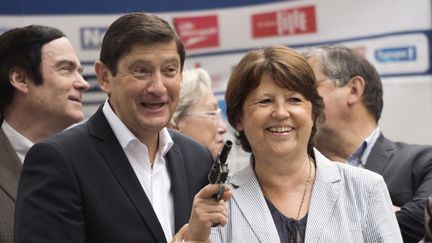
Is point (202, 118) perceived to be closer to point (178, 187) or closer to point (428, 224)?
point (178, 187)

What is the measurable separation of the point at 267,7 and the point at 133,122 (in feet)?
10.3

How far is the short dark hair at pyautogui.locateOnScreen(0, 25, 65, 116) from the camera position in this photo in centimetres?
439

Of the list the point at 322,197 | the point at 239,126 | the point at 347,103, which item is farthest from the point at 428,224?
the point at 347,103

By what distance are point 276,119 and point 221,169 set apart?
24.3 inches

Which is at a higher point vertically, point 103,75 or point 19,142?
point 103,75

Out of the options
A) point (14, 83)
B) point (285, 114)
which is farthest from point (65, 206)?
point (14, 83)

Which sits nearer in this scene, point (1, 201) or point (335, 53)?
point (1, 201)

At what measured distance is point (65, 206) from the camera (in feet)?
10.1

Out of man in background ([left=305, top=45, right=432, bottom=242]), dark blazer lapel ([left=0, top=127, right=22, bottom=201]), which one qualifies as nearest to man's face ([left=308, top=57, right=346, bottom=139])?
man in background ([left=305, top=45, right=432, bottom=242])

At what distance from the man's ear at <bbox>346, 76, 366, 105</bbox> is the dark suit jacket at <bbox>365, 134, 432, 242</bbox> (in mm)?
414

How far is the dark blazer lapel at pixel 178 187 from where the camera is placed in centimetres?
335

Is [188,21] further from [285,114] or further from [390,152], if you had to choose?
[285,114]

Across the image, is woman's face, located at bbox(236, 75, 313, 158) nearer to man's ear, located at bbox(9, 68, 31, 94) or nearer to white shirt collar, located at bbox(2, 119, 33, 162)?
white shirt collar, located at bbox(2, 119, 33, 162)

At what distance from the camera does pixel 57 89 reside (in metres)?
4.42
